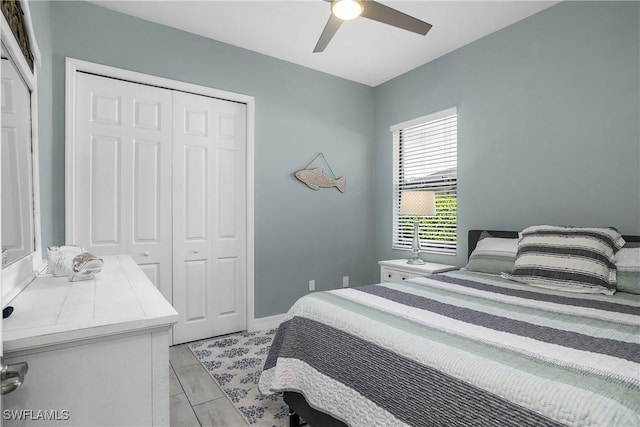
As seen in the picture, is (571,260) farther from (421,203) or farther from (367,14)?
(367,14)

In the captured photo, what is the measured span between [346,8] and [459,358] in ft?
5.99

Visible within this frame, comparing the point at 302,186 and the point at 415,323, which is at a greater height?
the point at 302,186

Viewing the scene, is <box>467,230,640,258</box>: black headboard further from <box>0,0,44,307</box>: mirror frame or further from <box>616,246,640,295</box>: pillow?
<box>0,0,44,307</box>: mirror frame

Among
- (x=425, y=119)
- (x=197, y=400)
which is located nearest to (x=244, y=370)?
(x=197, y=400)

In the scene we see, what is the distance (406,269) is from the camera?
3.25 m

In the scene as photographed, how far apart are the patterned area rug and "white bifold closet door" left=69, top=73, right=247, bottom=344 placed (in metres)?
0.23

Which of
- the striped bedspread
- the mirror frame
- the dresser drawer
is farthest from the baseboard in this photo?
the mirror frame

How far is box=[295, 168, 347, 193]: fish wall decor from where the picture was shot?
3652 millimetres

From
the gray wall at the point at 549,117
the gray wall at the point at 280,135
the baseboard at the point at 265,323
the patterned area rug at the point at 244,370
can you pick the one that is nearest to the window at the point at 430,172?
the gray wall at the point at 549,117

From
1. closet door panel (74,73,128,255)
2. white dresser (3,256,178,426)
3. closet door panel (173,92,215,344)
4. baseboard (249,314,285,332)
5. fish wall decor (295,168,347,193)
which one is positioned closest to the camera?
white dresser (3,256,178,426)

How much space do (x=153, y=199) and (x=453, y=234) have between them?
276cm

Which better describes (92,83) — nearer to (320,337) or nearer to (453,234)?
(320,337)

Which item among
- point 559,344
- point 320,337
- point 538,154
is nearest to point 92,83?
point 320,337

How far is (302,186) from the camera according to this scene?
3672mm
